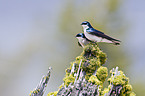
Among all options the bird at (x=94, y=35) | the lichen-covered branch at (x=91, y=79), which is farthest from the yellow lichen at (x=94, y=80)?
the bird at (x=94, y=35)

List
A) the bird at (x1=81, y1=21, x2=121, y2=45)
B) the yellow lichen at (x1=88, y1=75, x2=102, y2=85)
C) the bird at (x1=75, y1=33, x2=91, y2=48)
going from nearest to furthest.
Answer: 1. the yellow lichen at (x1=88, y1=75, x2=102, y2=85)
2. the bird at (x1=81, y1=21, x2=121, y2=45)
3. the bird at (x1=75, y1=33, x2=91, y2=48)

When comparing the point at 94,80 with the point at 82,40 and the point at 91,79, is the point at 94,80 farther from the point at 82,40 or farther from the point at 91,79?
the point at 82,40

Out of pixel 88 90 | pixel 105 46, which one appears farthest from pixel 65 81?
pixel 105 46

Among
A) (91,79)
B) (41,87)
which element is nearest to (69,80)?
(91,79)

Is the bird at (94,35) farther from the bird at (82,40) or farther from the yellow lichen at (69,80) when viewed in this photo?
Result: the yellow lichen at (69,80)

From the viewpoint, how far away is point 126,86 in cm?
351

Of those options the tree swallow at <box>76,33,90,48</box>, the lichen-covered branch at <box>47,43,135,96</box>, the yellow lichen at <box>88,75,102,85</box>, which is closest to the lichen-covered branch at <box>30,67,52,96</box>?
the lichen-covered branch at <box>47,43,135,96</box>

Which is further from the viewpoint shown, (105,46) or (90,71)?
(105,46)

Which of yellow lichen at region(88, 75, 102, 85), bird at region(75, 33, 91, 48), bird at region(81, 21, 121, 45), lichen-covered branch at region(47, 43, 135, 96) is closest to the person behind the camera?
lichen-covered branch at region(47, 43, 135, 96)

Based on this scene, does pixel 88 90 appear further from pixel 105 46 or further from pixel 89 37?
pixel 105 46

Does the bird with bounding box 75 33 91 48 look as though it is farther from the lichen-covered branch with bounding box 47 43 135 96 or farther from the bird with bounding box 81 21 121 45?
the lichen-covered branch with bounding box 47 43 135 96

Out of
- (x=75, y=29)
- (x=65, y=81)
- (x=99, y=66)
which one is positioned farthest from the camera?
(x=75, y=29)

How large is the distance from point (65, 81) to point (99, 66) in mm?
792

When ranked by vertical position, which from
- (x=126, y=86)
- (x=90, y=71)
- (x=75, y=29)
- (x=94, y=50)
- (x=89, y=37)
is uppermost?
(x=75, y=29)
